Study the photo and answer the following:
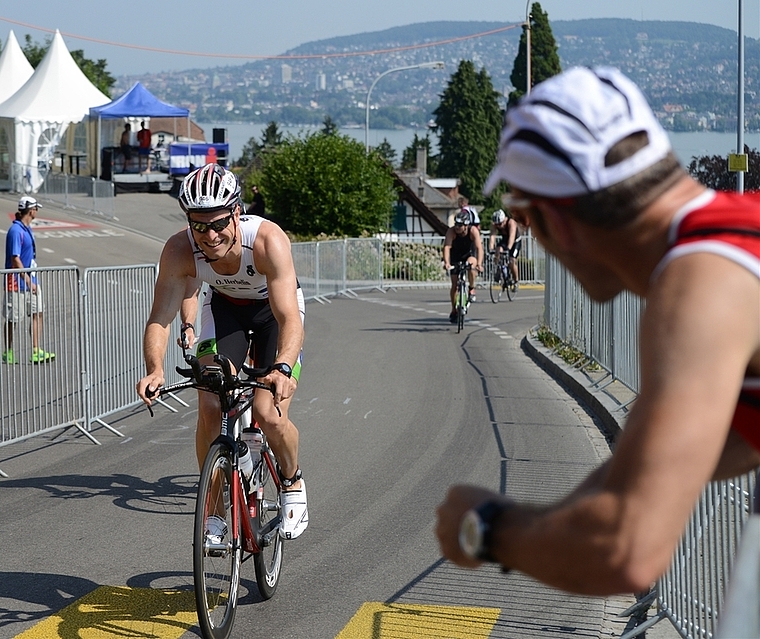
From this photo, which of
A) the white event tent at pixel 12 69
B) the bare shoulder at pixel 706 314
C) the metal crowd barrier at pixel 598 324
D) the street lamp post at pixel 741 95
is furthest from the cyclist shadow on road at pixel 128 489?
the white event tent at pixel 12 69

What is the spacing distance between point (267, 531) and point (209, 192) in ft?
5.43

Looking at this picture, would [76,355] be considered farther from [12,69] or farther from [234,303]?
[12,69]

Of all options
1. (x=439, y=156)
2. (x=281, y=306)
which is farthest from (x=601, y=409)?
(x=439, y=156)

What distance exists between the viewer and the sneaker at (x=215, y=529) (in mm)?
5059

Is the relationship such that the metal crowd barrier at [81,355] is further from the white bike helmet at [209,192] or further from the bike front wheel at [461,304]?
the bike front wheel at [461,304]

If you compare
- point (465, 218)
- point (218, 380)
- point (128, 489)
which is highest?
point (465, 218)

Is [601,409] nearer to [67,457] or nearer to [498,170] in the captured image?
[67,457]

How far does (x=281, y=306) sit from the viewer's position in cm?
575

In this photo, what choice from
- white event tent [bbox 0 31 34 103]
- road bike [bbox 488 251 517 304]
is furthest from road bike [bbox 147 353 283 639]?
white event tent [bbox 0 31 34 103]

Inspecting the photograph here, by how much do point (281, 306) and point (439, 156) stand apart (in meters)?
113

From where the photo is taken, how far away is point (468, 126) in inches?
4412

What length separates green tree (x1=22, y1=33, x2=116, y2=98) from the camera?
102 metres

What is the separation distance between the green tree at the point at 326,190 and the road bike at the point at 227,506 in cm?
3619

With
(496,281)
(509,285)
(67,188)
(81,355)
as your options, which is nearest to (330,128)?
(67,188)
